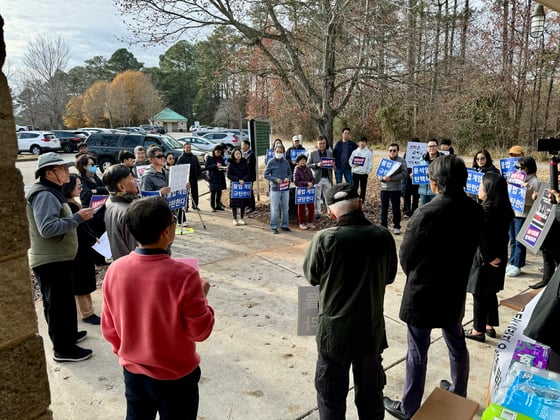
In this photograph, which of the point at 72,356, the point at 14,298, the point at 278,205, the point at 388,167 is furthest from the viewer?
the point at 278,205

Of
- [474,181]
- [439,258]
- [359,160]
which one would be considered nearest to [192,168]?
[359,160]

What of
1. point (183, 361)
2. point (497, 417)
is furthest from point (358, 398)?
point (183, 361)

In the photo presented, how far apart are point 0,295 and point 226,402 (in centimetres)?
229

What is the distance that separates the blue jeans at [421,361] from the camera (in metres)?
2.74

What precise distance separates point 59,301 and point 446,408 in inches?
128

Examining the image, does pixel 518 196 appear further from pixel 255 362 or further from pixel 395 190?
pixel 255 362

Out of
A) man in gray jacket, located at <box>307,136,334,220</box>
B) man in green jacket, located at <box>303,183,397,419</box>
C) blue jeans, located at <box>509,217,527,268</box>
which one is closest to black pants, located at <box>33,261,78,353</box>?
man in green jacket, located at <box>303,183,397,419</box>

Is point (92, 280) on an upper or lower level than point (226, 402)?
upper

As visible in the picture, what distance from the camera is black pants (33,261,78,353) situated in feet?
11.2

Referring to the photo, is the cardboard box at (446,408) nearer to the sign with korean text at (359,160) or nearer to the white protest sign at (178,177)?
the white protest sign at (178,177)

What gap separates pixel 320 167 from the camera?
28.8 feet

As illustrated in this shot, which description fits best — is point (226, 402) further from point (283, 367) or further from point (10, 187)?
point (10, 187)

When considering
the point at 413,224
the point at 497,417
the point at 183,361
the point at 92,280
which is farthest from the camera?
the point at 92,280

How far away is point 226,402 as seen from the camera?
3.09m
